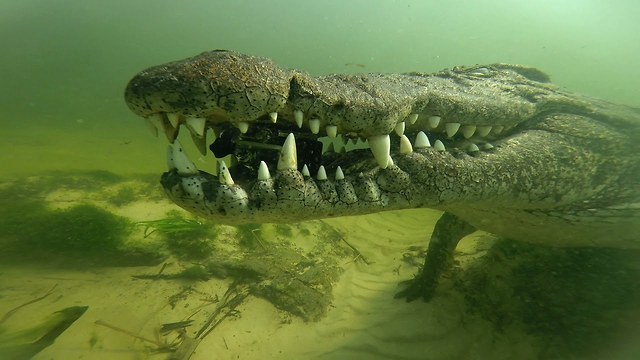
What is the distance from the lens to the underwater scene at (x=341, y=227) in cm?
182

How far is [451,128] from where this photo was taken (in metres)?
2.50

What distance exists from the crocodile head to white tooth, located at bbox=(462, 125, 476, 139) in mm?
11

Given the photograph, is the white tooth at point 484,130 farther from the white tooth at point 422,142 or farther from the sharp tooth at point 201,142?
the sharp tooth at point 201,142

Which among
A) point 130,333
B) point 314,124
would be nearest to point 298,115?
point 314,124

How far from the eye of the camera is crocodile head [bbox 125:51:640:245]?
1726mm

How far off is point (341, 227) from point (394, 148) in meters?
4.08

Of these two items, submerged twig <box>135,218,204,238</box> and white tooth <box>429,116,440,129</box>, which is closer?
white tooth <box>429,116,440,129</box>

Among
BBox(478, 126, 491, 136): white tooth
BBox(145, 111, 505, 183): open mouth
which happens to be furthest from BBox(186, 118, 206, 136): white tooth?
BBox(478, 126, 491, 136): white tooth

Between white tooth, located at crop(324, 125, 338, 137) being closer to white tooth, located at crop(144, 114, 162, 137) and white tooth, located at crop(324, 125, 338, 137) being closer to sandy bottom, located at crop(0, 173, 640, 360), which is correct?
white tooth, located at crop(144, 114, 162, 137)

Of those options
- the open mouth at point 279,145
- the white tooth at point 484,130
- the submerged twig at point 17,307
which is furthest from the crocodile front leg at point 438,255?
the submerged twig at point 17,307

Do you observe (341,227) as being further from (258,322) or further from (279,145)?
(279,145)

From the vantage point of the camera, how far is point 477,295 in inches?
145

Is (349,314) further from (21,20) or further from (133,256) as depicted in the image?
(21,20)

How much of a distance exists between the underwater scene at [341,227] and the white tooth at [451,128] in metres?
0.03
